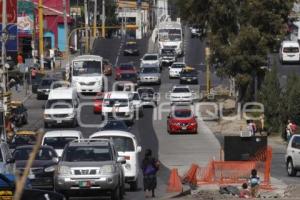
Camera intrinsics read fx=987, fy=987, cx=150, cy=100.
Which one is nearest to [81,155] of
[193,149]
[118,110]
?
[193,149]

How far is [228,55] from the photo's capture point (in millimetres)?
59406

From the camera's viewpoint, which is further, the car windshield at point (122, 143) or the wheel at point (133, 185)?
the wheel at point (133, 185)

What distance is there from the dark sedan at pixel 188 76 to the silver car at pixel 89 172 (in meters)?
58.8

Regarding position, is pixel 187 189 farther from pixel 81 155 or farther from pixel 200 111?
pixel 200 111

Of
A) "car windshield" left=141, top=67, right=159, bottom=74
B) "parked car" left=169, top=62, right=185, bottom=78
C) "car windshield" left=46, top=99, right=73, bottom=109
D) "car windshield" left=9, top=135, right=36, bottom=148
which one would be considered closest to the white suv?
"car windshield" left=9, top=135, right=36, bottom=148

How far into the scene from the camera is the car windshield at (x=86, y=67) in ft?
234

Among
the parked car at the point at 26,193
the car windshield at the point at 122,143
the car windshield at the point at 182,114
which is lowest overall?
the car windshield at the point at 182,114

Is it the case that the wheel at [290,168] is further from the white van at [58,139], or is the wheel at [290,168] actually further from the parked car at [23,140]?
the parked car at [23,140]

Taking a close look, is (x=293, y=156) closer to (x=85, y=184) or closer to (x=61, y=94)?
(x=85, y=184)

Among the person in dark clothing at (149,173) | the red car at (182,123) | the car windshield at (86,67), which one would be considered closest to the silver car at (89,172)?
the person in dark clothing at (149,173)

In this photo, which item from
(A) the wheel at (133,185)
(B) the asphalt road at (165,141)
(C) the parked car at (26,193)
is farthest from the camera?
(B) the asphalt road at (165,141)

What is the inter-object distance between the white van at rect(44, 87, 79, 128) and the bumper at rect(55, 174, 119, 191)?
34.5 meters

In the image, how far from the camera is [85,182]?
73.6 ft

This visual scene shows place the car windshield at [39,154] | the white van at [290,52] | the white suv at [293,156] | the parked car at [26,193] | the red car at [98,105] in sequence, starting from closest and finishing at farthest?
the parked car at [26,193] < the car windshield at [39,154] < the white suv at [293,156] < the red car at [98,105] < the white van at [290,52]
